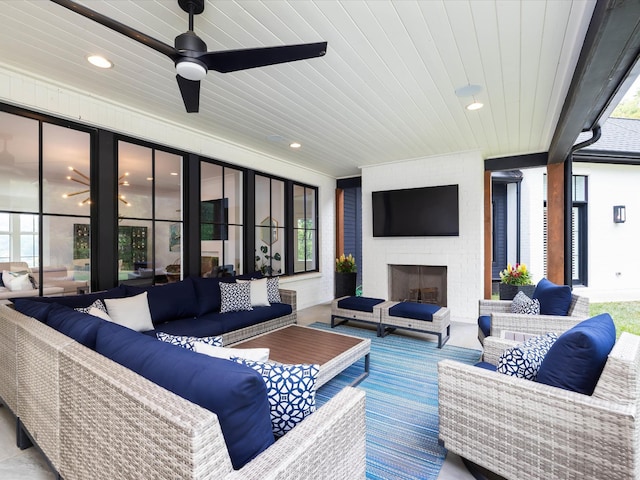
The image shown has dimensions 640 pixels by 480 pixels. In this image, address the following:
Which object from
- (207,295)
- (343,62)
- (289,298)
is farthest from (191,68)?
(289,298)

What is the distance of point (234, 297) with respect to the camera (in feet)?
12.5

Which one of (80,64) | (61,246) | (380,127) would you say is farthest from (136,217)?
(380,127)

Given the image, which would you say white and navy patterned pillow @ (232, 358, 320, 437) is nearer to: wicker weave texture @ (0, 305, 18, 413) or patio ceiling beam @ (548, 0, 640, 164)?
wicker weave texture @ (0, 305, 18, 413)

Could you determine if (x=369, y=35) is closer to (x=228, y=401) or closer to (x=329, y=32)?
(x=329, y=32)

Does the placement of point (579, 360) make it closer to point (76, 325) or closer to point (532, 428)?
point (532, 428)

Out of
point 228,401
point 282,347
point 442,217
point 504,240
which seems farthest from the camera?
point 504,240

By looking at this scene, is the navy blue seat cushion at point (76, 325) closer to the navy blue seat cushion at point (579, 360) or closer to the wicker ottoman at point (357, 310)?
the navy blue seat cushion at point (579, 360)

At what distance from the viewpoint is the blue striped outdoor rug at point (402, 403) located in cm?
182

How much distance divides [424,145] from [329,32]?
2.98m

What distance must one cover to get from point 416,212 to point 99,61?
14.9ft

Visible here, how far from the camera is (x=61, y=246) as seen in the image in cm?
303

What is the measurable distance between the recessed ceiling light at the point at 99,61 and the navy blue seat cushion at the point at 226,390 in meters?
2.45

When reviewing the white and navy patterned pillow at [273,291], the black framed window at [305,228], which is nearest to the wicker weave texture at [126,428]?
the white and navy patterned pillow at [273,291]

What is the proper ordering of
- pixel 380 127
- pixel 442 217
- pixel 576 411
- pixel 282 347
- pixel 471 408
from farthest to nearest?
pixel 442 217 < pixel 380 127 < pixel 282 347 < pixel 471 408 < pixel 576 411
